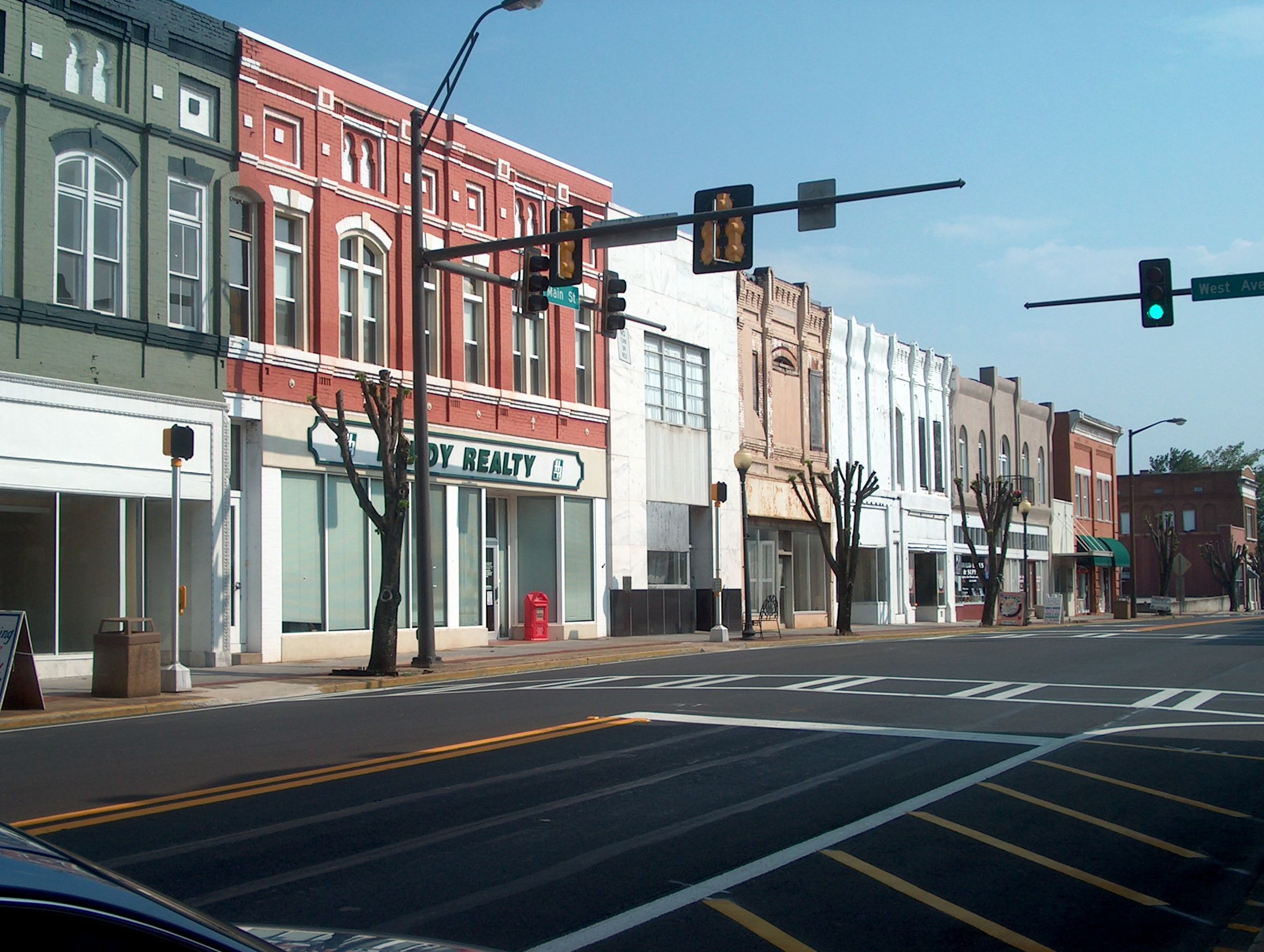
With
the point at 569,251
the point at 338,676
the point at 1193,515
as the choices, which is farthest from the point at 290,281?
the point at 1193,515

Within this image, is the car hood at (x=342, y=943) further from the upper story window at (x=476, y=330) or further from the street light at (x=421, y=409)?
the upper story window at (x=476, y=330)

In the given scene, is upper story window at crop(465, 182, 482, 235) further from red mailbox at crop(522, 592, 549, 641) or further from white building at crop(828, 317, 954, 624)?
white building at crop(828, 317, 954, 624)

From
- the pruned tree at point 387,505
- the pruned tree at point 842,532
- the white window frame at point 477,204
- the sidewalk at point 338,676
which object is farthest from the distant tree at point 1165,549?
the pruned tree at point 387,505

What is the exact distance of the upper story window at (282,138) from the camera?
82.1ft

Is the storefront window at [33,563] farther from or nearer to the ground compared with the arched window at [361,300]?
nearer to the ground

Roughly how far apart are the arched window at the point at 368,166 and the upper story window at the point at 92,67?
602 cm

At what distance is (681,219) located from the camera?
17188mm

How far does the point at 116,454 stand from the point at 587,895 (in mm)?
17493

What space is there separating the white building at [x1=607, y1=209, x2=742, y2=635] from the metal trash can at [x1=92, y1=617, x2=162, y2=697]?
58.8ft

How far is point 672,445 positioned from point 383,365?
38.5 feet

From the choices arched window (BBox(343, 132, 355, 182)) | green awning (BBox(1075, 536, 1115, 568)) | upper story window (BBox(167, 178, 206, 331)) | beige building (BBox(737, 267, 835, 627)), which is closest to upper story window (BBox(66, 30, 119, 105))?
upper story window (BBox(167, 178, 206, 331))

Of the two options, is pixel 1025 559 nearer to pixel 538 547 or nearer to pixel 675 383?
pixel 675 383

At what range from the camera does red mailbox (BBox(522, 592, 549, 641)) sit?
3108 centimetres

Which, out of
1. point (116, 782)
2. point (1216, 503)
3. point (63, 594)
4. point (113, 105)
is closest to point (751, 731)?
point (116, 782)
